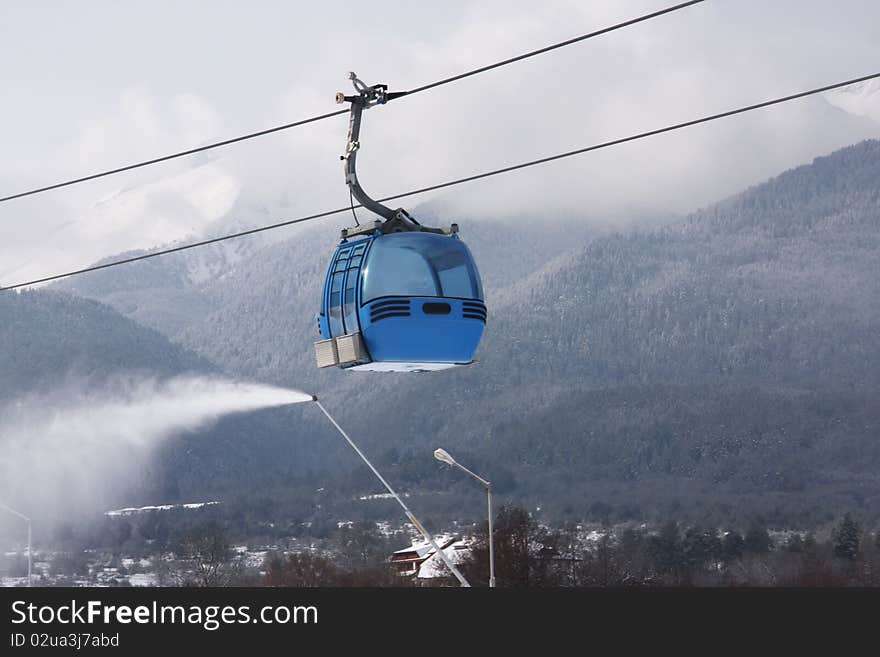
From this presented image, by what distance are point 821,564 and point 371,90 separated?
16519cm

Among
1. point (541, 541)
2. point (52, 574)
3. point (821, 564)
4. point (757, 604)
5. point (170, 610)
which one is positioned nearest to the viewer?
point (757, 604)

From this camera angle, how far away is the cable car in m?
23.9

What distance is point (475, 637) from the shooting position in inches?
706

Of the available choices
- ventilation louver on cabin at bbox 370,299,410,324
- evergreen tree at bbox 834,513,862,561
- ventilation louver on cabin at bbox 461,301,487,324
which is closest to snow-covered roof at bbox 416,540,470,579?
evergreen tree at bbox 834,513,862,561

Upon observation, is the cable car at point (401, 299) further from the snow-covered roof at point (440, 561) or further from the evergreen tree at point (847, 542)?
the evergreen tree at point (847, 542)

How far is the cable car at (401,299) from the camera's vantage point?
941 inches

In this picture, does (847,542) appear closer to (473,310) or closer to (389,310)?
(473,310)

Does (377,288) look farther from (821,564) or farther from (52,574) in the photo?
(52,574)

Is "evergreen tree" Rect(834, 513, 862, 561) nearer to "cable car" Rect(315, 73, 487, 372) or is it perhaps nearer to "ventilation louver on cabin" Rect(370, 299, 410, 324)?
"cable car" Rect(315, 73, 487, 372)

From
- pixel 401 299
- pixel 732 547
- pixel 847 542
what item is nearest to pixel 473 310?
pixel 401 299

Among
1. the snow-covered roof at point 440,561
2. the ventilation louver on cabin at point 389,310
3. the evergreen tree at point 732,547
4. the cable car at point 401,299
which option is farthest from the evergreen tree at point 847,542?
the ventilation louver on cabin at point 389,310

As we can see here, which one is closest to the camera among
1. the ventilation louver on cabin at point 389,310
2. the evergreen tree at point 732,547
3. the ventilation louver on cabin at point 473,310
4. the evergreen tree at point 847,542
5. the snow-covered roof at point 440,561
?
the ventilation louver on cabin at point 389,310

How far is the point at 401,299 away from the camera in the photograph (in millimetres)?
23938

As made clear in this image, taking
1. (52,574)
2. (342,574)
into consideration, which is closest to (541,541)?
(342,574)
